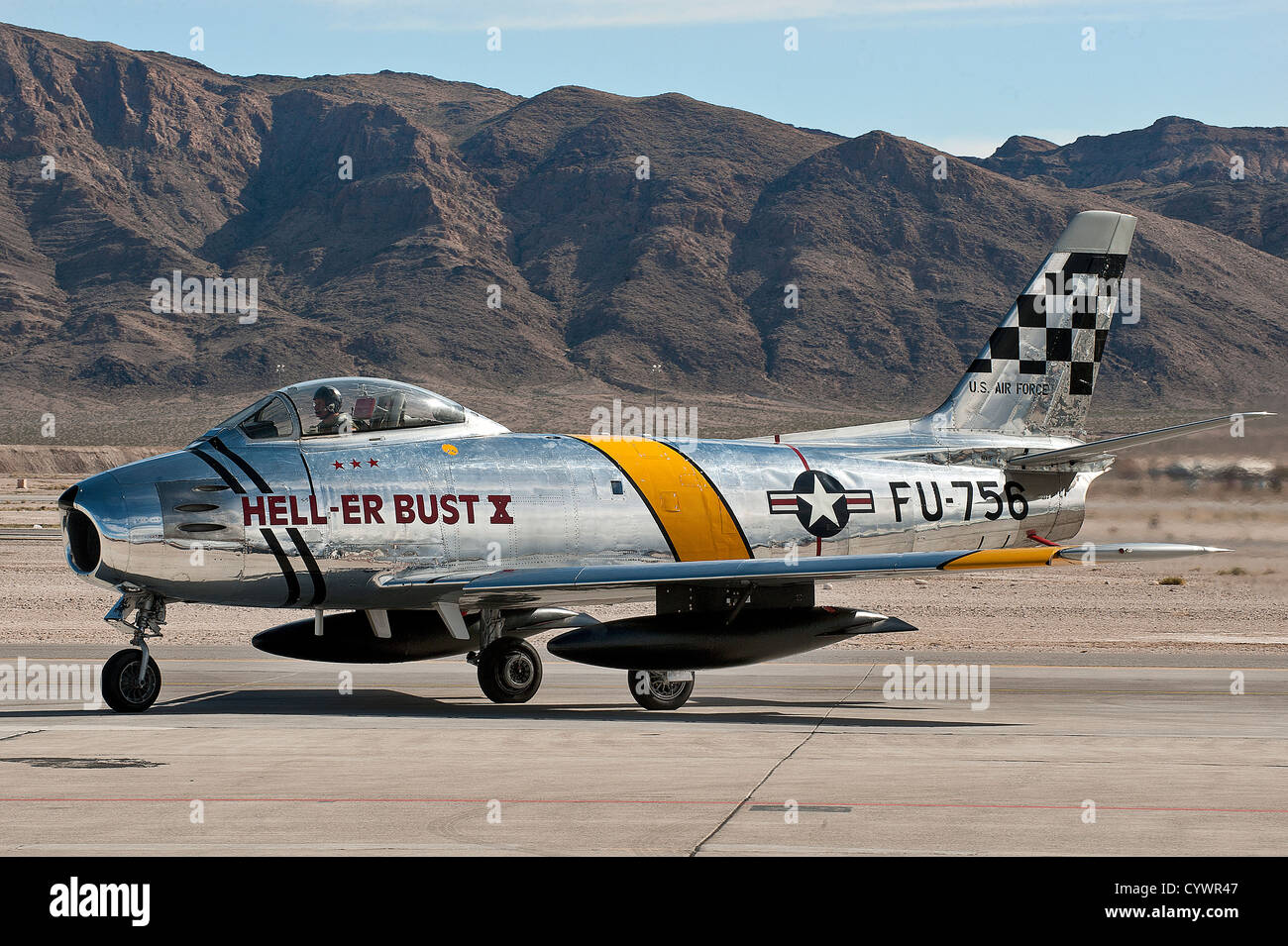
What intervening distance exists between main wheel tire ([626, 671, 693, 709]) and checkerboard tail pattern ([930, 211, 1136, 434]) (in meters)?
6.72

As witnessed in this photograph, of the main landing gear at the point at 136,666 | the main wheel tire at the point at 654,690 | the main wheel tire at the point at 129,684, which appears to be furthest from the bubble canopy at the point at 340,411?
the main wheel tire at the point at 654,690

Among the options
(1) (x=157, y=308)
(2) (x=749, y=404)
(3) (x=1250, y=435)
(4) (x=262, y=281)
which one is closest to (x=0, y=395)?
A: (1) (x=157, y=308)

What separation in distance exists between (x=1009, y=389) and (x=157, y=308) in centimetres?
17680

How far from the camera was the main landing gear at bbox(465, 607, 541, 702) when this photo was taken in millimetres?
16812

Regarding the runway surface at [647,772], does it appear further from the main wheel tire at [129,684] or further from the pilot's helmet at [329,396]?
the pilot's helmet at [329,396]

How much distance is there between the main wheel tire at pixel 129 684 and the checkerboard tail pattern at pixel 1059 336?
11510 millimetres

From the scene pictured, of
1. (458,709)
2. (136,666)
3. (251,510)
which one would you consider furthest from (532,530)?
(136,666)

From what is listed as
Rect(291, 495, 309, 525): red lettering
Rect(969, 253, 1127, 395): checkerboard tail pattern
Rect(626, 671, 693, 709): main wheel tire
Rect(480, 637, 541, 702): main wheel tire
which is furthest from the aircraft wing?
Rect(969, 253, 1127, 395): checkerboard tail pattern

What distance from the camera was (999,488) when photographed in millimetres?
19969

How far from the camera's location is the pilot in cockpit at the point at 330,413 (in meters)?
16.4

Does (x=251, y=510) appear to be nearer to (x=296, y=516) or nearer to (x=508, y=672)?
(x=296, y=516)

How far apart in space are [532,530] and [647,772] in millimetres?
5598

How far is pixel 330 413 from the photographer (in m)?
16.4

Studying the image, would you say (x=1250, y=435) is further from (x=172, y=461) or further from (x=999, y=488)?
(x=172, y=461)
